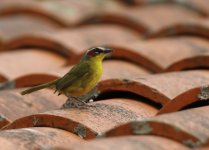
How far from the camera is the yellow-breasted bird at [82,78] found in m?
4.62

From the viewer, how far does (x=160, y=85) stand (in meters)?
4.20

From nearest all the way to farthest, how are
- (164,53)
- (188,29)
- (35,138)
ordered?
(35,138) → (164,53) → (188,29)

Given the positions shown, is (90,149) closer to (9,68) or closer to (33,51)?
(9,68)

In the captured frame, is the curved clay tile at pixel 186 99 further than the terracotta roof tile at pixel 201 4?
No

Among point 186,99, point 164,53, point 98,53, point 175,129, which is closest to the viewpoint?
point 175,129

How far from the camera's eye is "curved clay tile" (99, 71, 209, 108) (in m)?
4.12

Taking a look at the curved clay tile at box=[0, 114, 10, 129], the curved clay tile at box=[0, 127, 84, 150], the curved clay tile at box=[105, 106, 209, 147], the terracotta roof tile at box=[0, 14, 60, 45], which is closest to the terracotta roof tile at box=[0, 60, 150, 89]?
the curved clay tile at box=[0, 114, 10, 129]

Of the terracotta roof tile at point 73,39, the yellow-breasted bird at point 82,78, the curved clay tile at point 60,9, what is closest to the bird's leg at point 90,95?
the yellow-breasted bird at point 82,78

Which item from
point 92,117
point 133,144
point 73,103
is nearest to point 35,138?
point 92,117

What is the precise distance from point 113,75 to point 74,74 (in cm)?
25

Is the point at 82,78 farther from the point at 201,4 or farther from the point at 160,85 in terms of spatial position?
the point at 201,4

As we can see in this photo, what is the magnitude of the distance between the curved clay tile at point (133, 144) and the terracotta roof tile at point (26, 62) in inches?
92.9

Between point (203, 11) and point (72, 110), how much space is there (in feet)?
13.3

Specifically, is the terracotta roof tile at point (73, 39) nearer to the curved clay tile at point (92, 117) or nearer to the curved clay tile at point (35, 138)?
the curved clay tile at point (92, 117)
